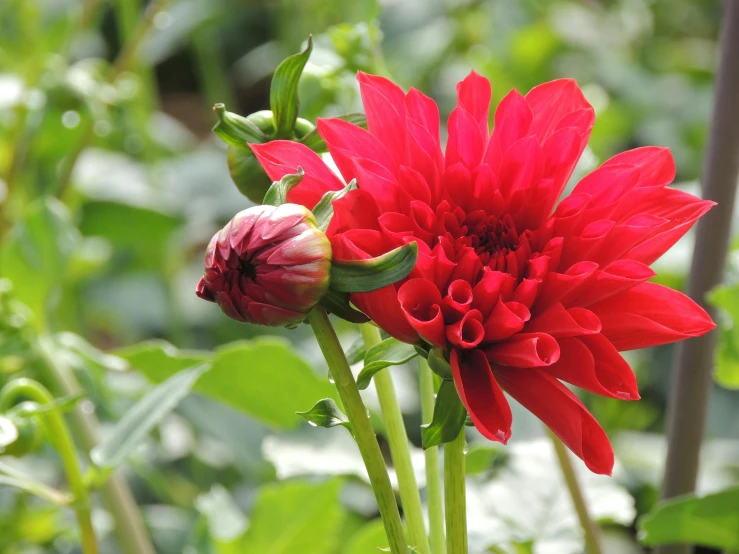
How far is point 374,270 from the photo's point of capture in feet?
0.84

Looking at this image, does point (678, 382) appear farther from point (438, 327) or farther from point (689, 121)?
point (689, 121)

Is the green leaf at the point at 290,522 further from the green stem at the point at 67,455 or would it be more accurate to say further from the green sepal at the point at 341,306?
the green sepal at the point at 341,306

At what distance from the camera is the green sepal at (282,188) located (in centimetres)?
27

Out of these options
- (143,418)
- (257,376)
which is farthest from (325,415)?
(257,376)

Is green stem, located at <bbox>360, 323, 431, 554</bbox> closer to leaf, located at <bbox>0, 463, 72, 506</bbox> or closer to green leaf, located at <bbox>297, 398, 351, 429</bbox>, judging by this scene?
green leaf, located at <bbox>297, 398, 351, 429</bbox>

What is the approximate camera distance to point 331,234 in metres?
0.28

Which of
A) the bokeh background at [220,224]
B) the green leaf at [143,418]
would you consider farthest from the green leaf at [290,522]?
the green leaf at [143,418]

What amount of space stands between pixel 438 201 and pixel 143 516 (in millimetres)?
621

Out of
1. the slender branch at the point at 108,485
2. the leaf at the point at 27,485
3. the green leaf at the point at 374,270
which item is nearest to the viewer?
the green leaf at the point at 374,270

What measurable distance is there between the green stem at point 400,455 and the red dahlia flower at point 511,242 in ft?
0.16

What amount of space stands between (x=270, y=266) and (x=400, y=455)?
0.33ft

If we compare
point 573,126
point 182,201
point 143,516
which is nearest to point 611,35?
point 182,201

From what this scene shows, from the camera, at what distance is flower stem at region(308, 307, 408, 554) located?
27cm

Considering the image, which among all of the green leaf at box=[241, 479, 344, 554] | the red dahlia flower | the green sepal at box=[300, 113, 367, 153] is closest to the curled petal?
the red dahlia flower
